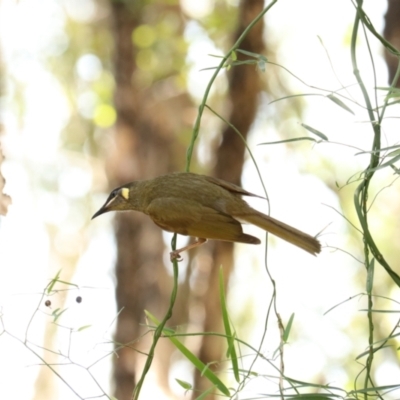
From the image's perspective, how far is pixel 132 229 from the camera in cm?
777

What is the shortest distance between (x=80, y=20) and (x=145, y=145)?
4.00 m

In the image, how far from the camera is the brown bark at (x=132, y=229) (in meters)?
7.43

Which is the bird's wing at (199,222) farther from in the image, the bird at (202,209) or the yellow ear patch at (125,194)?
the yellow ear patch at (125,194)

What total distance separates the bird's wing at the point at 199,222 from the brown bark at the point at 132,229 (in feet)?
13.9

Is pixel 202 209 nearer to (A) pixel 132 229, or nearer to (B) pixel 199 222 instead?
(B) pixel 199 222

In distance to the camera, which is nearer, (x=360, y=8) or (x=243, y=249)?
(x=360, y=8)

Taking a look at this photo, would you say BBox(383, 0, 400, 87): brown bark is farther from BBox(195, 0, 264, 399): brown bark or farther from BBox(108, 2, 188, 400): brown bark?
BBox(108, 2, 188, 400): brown bark

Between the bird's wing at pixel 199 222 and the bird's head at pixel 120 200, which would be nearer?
the bird's wing at pixel 199 222

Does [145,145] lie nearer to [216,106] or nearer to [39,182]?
[216,106]

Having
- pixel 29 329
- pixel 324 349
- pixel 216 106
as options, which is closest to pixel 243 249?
pixel 324 349

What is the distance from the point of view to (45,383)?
41.7 ft

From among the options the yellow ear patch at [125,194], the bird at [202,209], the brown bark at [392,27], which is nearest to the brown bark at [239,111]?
the brown bark at [392,27]

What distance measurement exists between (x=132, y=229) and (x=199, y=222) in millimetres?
4685

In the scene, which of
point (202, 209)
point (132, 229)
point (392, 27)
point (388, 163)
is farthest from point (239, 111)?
point (388, 163)
